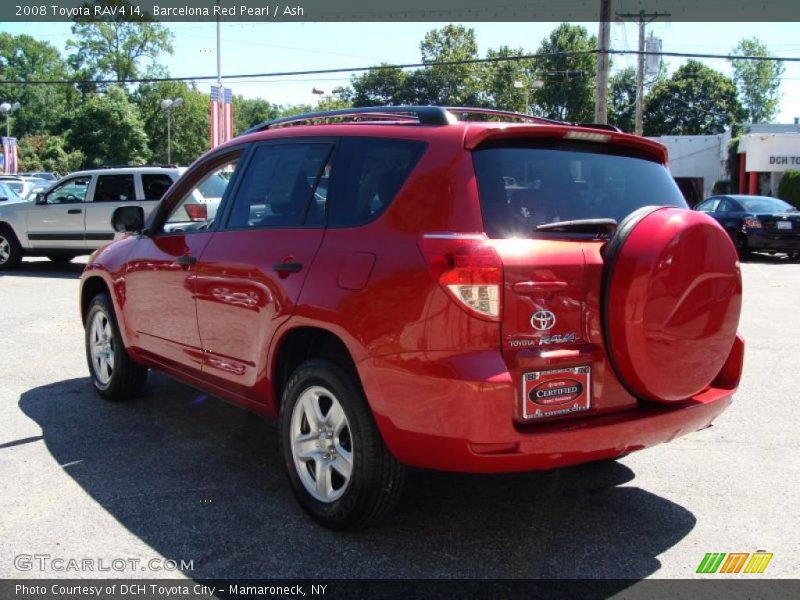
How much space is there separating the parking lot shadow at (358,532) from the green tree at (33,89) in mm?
63458

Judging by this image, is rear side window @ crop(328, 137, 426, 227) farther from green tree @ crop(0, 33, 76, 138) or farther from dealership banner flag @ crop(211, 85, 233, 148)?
green tree @ crop(0, 33, 76, 138)

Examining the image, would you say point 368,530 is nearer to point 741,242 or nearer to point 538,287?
point 538,287

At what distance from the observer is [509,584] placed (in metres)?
3.21

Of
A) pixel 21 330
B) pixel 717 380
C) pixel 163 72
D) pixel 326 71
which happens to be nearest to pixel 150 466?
pixel 717 380

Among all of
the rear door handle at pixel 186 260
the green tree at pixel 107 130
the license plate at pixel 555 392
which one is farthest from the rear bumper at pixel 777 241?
the green tree at pixel 107 130

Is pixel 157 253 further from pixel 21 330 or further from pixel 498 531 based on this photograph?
pixel 21 330

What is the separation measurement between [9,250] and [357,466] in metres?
13.5

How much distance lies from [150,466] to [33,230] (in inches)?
459

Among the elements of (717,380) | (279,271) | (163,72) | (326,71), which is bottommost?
(717,380)

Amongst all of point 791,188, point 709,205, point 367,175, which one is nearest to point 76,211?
point 367,175

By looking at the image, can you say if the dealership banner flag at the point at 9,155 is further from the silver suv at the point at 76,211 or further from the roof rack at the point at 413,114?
the roof rack at the point at 413,114

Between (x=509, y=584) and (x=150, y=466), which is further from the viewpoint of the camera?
(x=150, y=466)

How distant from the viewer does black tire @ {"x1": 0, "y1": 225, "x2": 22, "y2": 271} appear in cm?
1479
